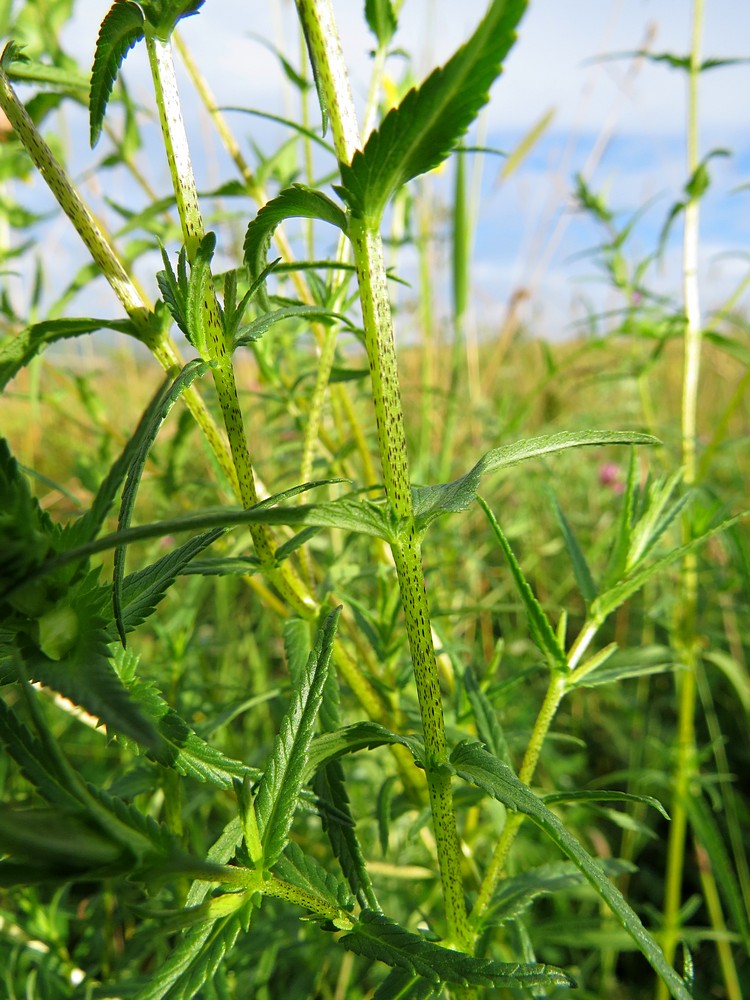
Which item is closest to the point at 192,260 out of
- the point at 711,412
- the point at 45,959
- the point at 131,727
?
the point at 131,727

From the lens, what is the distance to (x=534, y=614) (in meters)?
0.48

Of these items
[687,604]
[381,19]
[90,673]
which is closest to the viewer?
[90,673]

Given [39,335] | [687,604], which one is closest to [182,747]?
[39,335]

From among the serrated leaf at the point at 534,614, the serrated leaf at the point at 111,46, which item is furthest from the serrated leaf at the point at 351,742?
the serrated leaf at the point at 111,46

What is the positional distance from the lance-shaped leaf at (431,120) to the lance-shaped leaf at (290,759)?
0.75 ft

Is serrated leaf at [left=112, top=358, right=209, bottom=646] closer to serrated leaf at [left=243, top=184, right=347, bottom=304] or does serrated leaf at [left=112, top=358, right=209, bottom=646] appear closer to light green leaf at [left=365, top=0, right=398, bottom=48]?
serrated leaf at [left=243, top=184, right=347, bottom=304]

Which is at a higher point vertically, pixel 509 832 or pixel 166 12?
pixel 166 12

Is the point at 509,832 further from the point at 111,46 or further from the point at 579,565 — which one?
the point at 111,46

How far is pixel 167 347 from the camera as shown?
52 centimetres

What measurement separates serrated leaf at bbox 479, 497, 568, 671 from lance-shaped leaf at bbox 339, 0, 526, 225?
0.18 metres

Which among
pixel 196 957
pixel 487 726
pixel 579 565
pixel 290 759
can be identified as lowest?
pixel 196 957

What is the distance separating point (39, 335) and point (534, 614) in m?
0.35

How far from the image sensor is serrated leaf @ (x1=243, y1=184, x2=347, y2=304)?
391 mm

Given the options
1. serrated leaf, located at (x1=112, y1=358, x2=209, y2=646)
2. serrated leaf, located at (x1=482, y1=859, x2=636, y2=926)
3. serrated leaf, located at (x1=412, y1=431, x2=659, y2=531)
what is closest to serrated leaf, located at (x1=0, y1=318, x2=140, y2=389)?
serrated leaf, located at (x1=112, y1=358, x2=209, y2=646)
